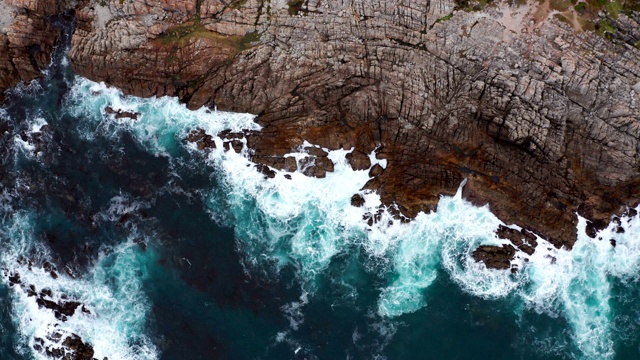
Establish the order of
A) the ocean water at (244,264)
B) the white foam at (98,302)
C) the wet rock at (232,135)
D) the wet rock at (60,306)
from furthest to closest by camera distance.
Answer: the wet rock at (232,135), the wet rock at (60,306), the white foam at (98,302), the ocean water at (244,264)

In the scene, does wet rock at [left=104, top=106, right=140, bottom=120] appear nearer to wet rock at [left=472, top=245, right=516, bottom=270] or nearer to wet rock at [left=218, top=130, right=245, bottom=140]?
wet rock at [left=218, top=130, right=245, bottom=140]

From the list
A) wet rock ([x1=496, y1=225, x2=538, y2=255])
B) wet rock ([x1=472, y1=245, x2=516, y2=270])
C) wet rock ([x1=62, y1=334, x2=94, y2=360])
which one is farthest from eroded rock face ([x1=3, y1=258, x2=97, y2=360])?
wet rock ([x1=496, y1=225, x2=538, y2=255])

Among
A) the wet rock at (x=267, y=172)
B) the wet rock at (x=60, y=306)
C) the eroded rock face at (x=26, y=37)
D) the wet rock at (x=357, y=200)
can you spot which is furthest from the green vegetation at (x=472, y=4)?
the wet rock at (x=60, y=306)

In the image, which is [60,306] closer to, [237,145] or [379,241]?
[237,145]

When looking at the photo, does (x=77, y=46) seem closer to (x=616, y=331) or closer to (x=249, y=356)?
Answer: (x=249, y=356)

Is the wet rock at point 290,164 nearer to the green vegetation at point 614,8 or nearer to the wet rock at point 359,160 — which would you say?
the wet rock at point 359,160
